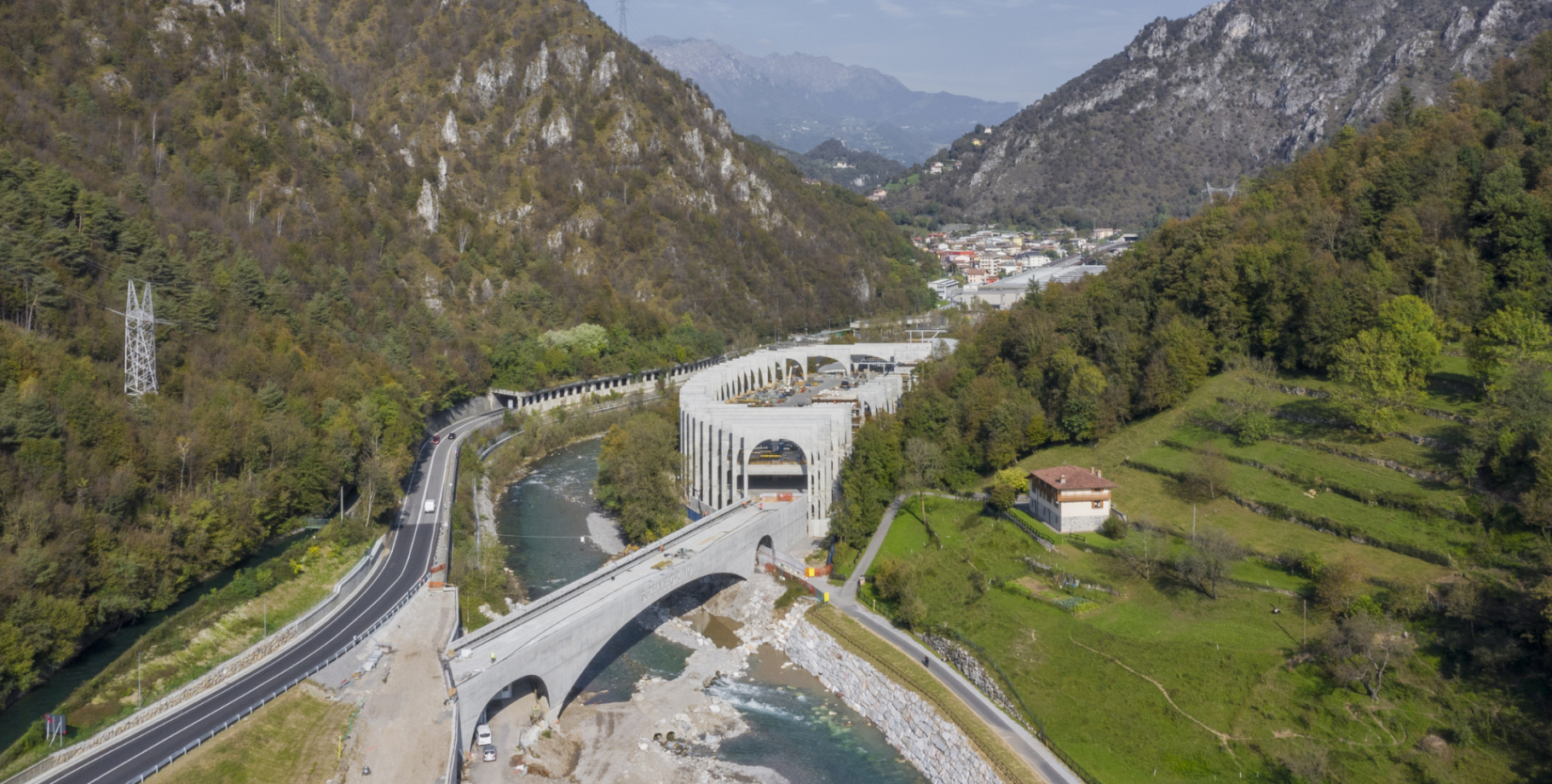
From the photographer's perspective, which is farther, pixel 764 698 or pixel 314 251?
pixel 314 251

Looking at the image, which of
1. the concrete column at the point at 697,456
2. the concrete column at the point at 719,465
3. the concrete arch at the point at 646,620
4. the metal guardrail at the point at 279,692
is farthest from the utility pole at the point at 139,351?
the concrete column at the point at 719,465

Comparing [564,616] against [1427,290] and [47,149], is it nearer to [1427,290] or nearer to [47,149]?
[1427,290]

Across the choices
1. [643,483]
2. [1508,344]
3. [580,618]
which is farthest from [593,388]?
[1508,344]

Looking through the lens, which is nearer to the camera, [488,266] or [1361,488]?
[1361,488]

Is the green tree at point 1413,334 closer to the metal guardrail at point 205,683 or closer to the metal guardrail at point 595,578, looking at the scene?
the metal guardrail at point 595,578

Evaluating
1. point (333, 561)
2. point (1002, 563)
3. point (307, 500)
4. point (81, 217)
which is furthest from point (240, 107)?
point (1002, 563)

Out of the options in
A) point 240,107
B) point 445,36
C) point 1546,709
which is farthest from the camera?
point 445,36

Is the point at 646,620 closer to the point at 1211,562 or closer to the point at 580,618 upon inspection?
the point at 580,618
